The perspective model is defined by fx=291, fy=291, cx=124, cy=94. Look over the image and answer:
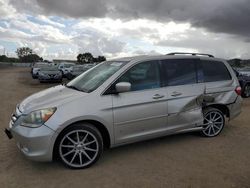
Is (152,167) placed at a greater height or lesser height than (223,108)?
lesser

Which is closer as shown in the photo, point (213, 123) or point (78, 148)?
point (78, 148)

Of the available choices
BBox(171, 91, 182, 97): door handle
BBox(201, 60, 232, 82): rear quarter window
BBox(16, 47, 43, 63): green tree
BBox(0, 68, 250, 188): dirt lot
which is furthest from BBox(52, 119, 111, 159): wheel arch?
BBox(16, 47, 43, 63): green tree

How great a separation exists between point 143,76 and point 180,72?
0.84m

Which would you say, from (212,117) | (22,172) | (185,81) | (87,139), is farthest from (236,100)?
(22,172)

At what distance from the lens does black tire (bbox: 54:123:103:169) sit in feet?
14.0

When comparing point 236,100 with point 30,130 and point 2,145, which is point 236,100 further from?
point 2,145

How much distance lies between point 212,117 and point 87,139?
282cm

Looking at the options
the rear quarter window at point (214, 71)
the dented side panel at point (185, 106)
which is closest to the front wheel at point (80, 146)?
the dented side panel at point (185, 106)

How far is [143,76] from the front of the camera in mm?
5031

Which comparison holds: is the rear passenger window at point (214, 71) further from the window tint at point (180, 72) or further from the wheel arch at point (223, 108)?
the wheel arch at point (223, 108)

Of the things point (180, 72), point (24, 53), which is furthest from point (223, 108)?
point (24, 53)

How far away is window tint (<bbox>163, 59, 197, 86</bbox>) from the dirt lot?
3.88 feet

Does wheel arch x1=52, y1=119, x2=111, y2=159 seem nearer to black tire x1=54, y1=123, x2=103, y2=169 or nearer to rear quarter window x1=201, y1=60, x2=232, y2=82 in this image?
black tire x1=54, y1=123, x2=103, y2=169

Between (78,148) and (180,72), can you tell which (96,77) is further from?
(180,72)
